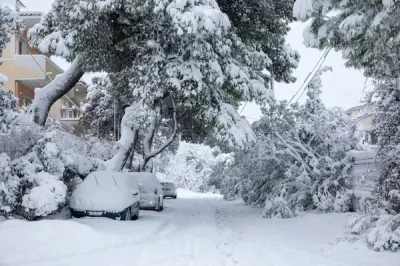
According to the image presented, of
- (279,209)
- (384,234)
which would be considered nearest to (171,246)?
(384,234)

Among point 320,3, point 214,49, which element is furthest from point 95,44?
point 320,3

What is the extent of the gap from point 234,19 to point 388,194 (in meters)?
9.18

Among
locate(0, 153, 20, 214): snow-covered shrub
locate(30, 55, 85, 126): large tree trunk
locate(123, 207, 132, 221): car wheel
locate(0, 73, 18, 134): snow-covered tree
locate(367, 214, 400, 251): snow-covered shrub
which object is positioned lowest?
locate(123, 207, 132, 221): car wheel

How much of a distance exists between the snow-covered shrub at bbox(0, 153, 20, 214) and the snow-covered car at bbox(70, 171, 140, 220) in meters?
1.85

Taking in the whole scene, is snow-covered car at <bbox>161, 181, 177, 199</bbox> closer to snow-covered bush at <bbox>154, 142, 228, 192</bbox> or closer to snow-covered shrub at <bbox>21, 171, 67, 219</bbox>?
snow-covered bush at <bbox>154, 142, 228, 192</bbox>

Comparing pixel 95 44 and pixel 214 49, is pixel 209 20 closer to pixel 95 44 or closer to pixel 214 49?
pixel 214 49

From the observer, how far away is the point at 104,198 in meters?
13.7

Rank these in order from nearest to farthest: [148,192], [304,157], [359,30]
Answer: [359,30] < [304,157] < [148,192]

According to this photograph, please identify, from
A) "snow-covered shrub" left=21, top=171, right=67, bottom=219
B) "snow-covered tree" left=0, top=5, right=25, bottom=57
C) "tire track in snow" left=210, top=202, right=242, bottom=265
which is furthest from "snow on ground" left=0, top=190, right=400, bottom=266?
"snow-covered tree" left=0, top=5, right=25, bottom=57

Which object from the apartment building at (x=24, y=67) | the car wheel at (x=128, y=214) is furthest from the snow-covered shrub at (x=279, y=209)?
the apartment building at (x=24, y=67)

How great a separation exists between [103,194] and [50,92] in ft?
18.4

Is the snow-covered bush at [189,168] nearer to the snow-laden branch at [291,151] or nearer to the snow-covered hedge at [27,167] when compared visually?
the snow-laden branch at [291,151]

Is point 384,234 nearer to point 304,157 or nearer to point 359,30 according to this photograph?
point 359,30

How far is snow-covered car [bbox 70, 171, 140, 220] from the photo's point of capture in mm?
13469
